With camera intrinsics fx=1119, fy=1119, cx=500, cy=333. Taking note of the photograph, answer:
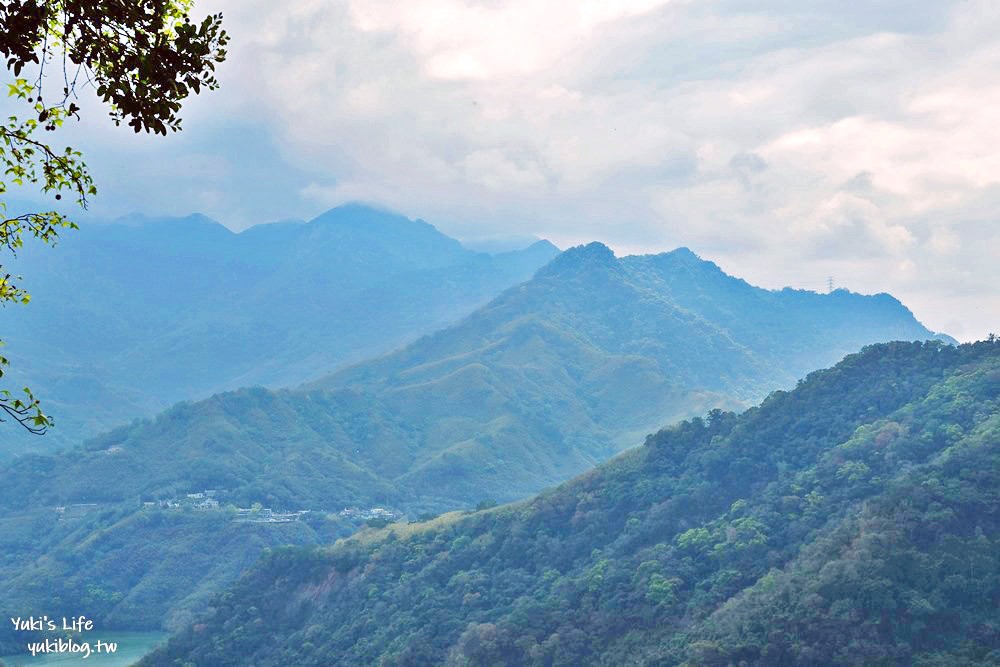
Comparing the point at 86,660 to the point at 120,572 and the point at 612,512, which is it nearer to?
the point at 120,572

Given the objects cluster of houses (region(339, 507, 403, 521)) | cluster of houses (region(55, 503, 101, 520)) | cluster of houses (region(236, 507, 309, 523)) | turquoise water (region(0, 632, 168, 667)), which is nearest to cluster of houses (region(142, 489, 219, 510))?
cluster of houses (region(236, 507, 309, 523))

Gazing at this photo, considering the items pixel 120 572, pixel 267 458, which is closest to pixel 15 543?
pixel 120 572

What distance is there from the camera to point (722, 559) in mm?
74188

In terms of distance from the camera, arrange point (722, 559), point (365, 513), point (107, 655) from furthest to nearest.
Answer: point (365, 513) → point (107, 655) → point (722, 559)

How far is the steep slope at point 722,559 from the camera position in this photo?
5988 centimetres

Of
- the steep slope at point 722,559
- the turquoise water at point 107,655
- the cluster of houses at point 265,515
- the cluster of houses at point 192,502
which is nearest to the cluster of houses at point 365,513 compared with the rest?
the cluster of houses at point 265,515

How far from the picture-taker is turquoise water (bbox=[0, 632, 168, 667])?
11206 cm

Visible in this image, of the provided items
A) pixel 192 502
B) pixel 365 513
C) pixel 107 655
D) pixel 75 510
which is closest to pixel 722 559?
pixel 107 655

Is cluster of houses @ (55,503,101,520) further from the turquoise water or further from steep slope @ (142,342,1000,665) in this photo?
steep slope @ (142,342,1000,665)

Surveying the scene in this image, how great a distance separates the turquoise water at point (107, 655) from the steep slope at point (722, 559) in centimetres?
2321

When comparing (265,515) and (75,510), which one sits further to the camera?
(75,510)

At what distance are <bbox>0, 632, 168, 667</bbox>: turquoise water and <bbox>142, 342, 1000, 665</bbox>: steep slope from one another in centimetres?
2321

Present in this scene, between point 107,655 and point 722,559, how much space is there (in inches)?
2863

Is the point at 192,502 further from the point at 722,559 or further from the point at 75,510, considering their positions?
the point at 722,559
